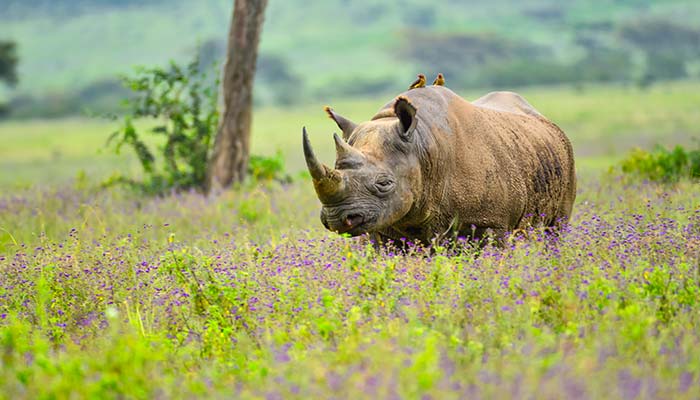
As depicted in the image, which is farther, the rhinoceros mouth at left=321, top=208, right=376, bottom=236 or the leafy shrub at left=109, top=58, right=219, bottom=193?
the leafy shrub at left=109, top=58, right=219, bottom=193

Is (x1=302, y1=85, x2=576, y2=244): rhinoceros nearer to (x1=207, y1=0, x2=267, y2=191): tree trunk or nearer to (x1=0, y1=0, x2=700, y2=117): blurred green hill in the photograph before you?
(x1=207, y1=0, x2=267, y2=191): tree trunk

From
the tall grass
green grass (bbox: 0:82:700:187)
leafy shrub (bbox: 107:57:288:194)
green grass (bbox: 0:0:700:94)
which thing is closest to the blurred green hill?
green grass (bbox: 0:0:700:94)

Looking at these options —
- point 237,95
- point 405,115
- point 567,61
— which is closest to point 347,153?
point 405,115

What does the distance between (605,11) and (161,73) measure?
431 ft

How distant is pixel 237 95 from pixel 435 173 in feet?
19.7

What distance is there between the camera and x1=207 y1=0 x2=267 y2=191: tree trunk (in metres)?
12.4

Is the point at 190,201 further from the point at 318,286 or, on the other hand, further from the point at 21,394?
the point at 21,394

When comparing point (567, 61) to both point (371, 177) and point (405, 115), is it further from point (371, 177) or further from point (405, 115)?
point (371, 177)

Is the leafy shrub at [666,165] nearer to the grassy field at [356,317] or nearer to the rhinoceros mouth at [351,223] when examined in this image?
the grassy field at [356,317]

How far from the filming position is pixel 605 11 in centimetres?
13550

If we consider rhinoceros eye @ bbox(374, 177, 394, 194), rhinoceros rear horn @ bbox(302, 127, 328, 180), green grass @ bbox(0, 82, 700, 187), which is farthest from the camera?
green grass @ bbox(0, 82, 700, 187)

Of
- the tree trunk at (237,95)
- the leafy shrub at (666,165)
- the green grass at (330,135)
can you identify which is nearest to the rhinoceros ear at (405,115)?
the leafy shrub at (666,165)

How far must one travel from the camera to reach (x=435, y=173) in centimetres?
708

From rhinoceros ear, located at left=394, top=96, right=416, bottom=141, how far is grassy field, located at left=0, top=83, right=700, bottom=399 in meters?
0.88
